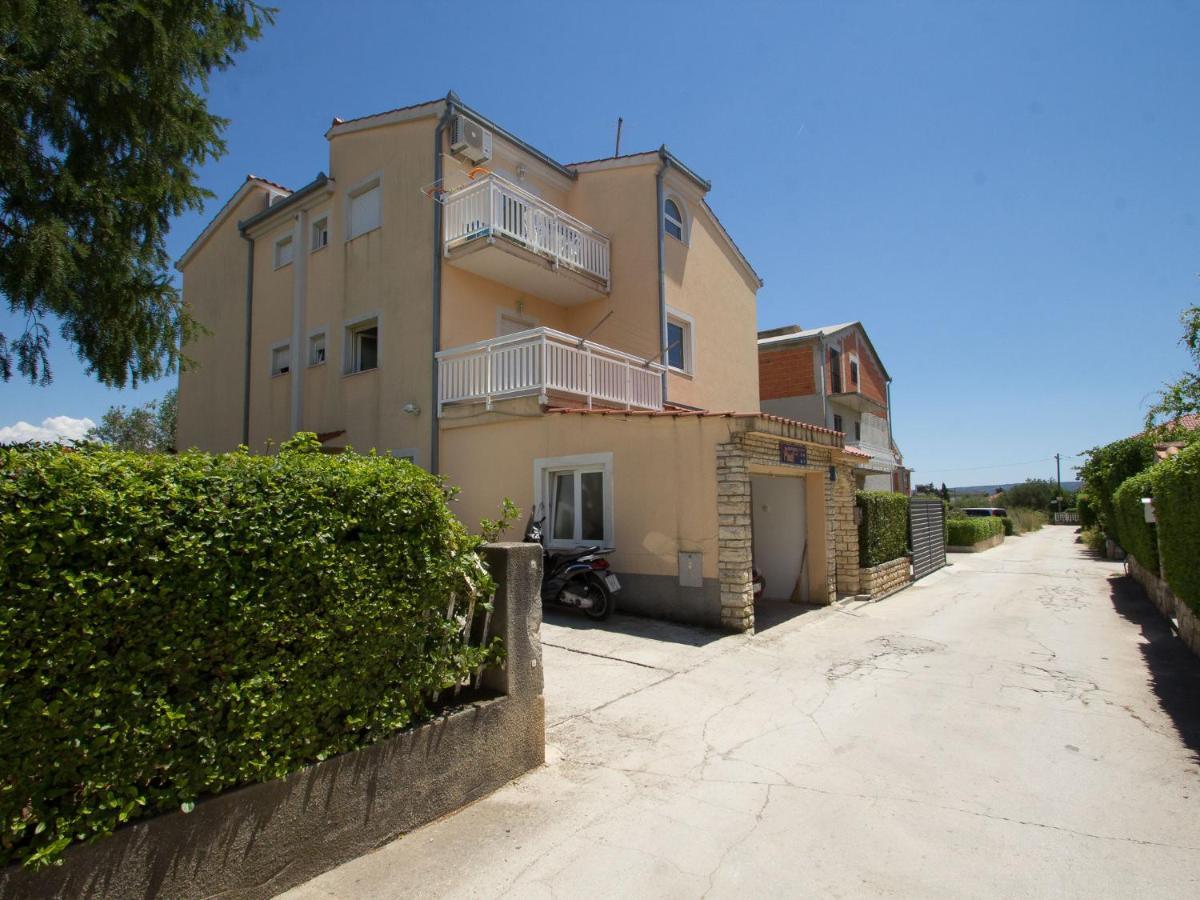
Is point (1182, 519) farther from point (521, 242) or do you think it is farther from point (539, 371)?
point (521, 242)

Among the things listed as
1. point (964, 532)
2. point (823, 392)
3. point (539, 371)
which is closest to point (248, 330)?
point (539, 371)

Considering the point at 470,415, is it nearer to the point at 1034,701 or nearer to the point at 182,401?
the point at 1034,701

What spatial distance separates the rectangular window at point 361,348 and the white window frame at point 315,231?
7.70ft

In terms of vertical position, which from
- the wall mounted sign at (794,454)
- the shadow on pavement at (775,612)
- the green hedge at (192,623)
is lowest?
the shadow on pavement at (775,612)

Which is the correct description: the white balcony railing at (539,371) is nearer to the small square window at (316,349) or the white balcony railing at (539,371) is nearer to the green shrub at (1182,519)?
the small square window at (316,349)

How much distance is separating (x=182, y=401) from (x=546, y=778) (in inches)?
746

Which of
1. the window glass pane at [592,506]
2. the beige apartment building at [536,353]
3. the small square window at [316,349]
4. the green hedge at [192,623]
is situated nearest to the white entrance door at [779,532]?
the beige apartment building at [536,353]

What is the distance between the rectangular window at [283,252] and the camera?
53.1ft

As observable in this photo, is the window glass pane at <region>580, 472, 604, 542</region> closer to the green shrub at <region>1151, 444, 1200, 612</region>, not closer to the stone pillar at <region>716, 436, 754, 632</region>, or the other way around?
the stone pillar at <region>716, 436, 754, 632</region>

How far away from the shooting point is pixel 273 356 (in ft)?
53.2

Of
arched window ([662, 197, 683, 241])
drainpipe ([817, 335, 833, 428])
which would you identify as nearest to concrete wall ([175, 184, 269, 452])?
arched window ([662, 197, 683, 241])

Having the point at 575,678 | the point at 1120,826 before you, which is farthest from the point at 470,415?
the point at 1120,826

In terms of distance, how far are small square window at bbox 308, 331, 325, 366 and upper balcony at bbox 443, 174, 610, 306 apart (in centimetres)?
443

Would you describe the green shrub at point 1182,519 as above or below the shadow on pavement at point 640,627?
above
